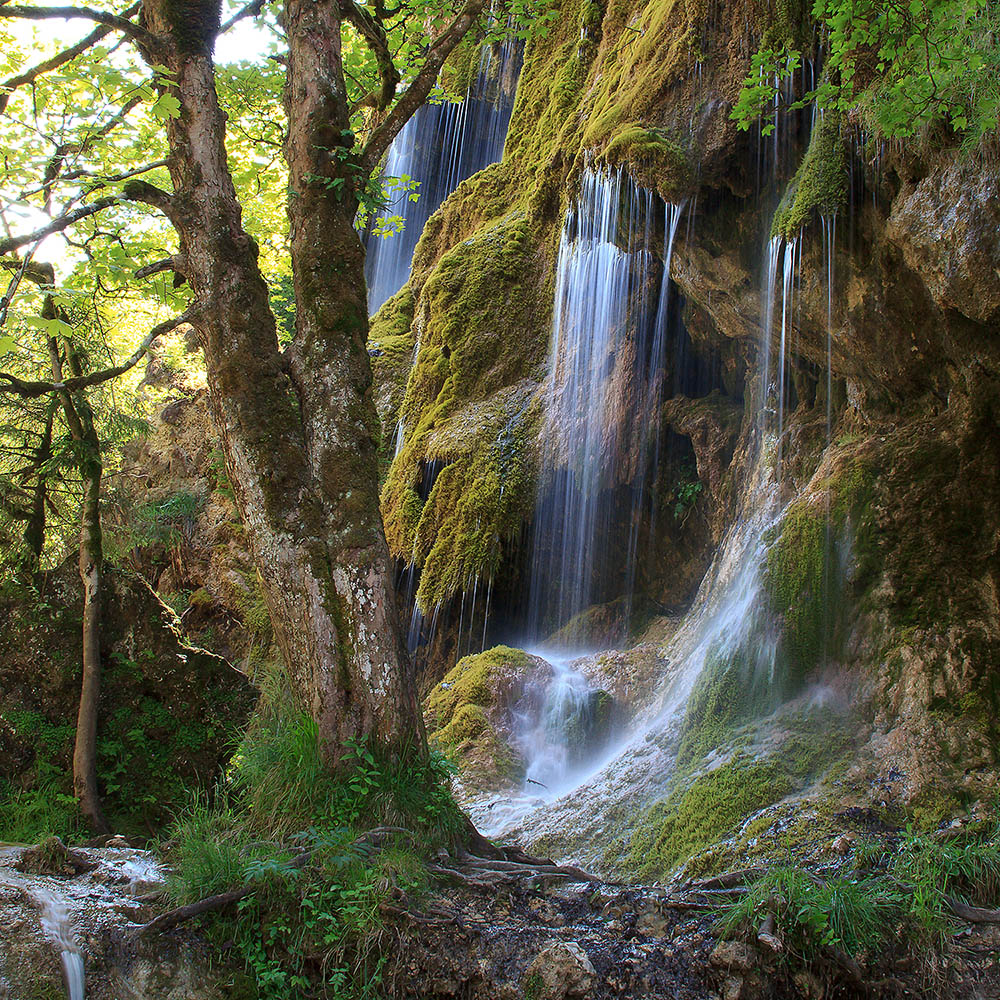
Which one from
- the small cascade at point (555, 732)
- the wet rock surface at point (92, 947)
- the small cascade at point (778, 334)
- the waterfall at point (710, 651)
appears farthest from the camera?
the small cascade at point (555, 732)

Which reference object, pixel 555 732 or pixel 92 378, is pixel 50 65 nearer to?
pixel 92 378

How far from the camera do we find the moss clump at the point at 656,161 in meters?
8.00

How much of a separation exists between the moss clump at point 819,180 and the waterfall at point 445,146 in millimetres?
14442

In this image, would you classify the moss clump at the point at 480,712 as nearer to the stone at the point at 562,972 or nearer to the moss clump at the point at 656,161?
the stone at the point at 562,972

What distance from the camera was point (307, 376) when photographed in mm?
4926

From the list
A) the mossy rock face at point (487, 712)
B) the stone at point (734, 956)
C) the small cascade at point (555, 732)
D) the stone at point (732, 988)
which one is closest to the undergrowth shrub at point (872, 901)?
the stone at point (734, 956)

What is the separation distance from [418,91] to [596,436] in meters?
6.42

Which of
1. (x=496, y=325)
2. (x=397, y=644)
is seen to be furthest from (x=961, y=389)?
(x=496, y=325)

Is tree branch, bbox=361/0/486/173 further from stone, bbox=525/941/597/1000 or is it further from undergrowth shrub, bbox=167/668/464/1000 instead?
stone, bbox=525/941/597/1000

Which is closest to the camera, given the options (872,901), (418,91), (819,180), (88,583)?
(872,901)

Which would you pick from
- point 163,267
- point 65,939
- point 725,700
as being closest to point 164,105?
point 163,267

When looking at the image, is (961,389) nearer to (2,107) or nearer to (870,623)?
(870,623)

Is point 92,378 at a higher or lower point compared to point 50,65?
lower

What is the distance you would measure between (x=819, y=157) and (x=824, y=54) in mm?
1252
